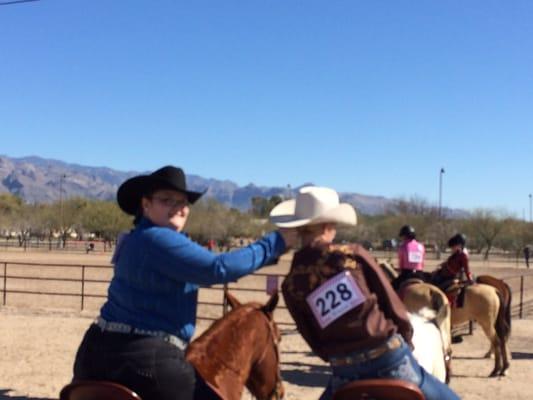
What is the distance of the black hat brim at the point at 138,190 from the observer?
316 cm

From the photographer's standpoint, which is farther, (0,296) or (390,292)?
(0,296)

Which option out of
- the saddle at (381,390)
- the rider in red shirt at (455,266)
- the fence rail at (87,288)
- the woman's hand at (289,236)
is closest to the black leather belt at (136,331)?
the woman's hand at (289,236)

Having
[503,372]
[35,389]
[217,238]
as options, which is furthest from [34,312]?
[217,238]

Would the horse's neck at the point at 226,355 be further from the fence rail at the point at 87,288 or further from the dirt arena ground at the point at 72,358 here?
the fence rail at the point at 87,288

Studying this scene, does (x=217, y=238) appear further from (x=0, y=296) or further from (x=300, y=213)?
(x=300, y=213)

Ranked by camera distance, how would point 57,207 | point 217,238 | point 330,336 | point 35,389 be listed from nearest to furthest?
point 330,336 → point 35,389 → point 217,238 → point 57,207

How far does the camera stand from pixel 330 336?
284 centimetres

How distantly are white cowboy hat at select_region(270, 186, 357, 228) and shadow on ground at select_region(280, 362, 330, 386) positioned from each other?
650cm

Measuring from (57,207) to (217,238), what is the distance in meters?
28.1

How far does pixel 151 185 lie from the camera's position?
318cm

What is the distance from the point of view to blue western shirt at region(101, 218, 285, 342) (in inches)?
115

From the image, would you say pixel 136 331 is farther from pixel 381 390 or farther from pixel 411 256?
pixel 411 256

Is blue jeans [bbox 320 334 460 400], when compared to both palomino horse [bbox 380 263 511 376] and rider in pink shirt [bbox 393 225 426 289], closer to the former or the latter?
palomino horse [bbox 380 263 511 376]

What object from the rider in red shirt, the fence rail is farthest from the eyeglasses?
the rider in red shirt
